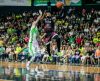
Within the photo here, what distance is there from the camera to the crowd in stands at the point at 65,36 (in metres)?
20.9

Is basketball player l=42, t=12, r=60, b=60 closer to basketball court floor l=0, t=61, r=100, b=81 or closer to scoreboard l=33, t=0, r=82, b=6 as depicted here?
scoreboard l=33, t=0, r=82, b=6

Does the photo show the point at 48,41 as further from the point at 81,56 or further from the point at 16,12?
the point at 16,12

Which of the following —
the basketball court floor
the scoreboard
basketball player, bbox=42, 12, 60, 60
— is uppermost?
the scoreboard

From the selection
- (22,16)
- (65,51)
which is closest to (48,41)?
(65,51)

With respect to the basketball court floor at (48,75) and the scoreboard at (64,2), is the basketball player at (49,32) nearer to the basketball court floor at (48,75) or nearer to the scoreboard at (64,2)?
the scoreboard at (64,2)

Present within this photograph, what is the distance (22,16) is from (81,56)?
35.5 ft

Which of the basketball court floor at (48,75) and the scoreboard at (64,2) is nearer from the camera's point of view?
the basketball court floor at (48,75)

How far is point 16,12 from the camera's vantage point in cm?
3102

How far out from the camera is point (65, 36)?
24.7 metres

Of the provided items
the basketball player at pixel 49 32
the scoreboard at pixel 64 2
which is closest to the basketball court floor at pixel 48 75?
the basketball player at pixel 49 32

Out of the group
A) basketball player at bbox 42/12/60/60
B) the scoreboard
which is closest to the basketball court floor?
basketball player at bbox 42/12/60/60

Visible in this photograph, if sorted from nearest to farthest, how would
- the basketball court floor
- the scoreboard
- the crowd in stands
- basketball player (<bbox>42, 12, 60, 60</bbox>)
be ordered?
the basketball court floor, the crowd in stands, basketball player (<bbox>42, 12, 60, 60</bbox>), the scoreboard

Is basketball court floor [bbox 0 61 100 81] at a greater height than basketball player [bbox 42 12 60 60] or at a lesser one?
lesser

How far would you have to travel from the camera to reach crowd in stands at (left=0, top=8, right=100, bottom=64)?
2092 centimetres
